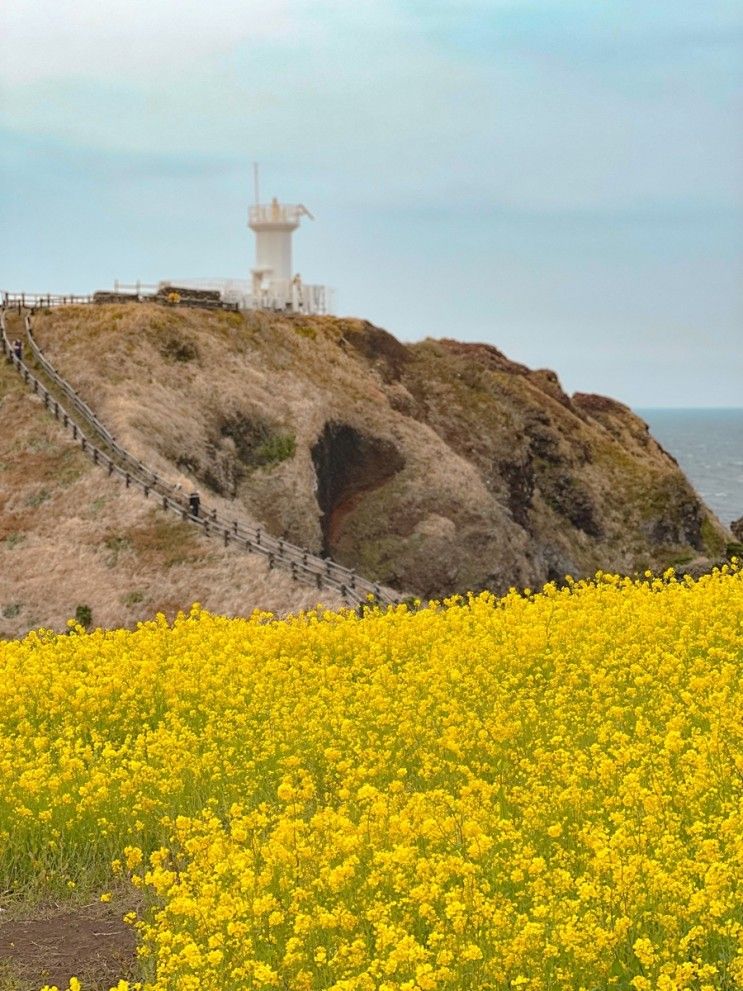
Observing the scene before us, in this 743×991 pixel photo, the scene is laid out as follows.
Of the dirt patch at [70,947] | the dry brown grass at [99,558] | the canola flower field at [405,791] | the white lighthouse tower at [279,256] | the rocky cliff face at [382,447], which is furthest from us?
the white lighthouse tower at [279,256]

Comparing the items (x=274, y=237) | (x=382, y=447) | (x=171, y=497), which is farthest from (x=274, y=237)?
(x=171, y=497)

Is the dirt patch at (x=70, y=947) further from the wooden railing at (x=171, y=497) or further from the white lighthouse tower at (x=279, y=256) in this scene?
the white lighthouse tower at (x=279, y=256)

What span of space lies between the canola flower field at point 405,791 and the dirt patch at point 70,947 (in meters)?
0.31

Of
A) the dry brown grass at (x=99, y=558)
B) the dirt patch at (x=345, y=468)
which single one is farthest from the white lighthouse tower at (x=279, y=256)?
the dry brown grass at (x=99, y=558)

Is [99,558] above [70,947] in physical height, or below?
above

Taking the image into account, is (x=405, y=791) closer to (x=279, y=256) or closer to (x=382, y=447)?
(x=382, y=447)

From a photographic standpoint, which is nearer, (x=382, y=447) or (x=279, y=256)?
(x=382, y=447)

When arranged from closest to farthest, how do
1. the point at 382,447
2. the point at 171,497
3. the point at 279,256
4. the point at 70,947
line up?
the point at 70,947 < the point at 171,497 < the point at 382,447 < the point at 279,256

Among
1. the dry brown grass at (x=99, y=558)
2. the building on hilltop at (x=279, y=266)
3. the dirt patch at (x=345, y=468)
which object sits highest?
the building on hilltop at (x=279, y=266)

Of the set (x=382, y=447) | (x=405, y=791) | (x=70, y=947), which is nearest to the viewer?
(x=70, y=947)

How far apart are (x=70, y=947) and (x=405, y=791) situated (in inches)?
121

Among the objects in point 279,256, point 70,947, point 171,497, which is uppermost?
point 279,256

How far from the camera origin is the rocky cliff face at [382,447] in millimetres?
54562

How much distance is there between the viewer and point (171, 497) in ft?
149
